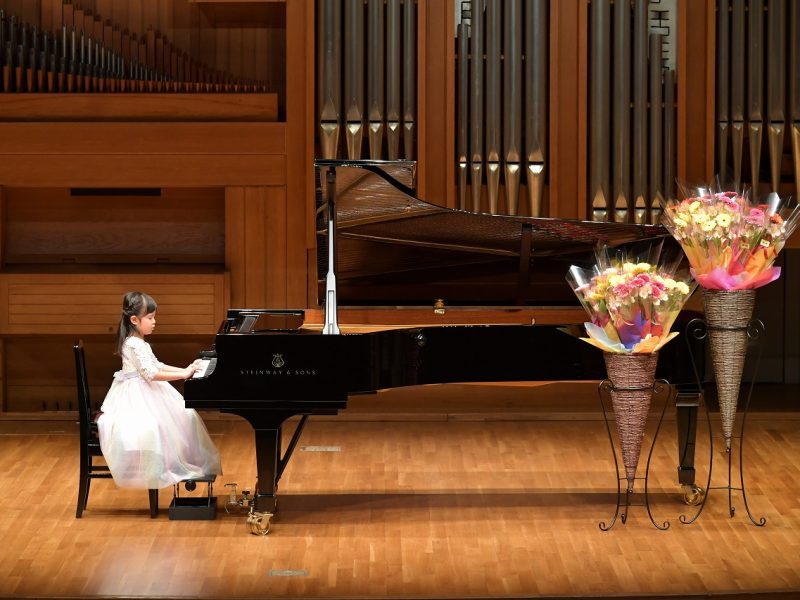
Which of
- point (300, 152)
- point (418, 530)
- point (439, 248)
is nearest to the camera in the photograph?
point (418, 530)

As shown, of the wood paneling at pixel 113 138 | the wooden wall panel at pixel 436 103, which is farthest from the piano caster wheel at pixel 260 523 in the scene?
the wood paneling at pixel 113 138

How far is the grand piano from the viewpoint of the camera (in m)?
4.64

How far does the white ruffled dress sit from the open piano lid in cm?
78

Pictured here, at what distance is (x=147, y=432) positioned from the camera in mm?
4820

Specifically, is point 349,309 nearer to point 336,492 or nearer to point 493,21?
point 336,492

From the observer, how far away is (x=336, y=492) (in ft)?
17.7

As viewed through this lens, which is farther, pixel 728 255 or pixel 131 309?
pixel 131 309

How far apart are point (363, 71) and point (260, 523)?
10.1 feet

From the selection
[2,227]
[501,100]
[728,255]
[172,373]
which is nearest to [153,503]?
[172,373]

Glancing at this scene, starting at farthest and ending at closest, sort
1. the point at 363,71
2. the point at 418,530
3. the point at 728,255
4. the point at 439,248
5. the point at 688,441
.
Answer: the point at 363,71
the point at 439,248
the point at 688,441
the point at 418,530
the point at 728,255

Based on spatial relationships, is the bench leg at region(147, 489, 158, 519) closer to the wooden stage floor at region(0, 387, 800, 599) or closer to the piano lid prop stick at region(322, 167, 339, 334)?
the wooden stage floor at region(0, 387, 800, 599)

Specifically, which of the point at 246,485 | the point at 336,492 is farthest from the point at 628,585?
the point at 246,485

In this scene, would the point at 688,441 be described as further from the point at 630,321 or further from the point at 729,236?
the point at 729,236

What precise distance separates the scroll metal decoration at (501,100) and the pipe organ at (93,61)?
1.17 metres
